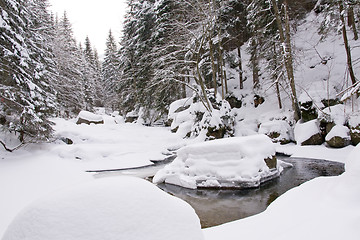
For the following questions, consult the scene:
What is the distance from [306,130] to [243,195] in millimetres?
6831

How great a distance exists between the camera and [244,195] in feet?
21.1

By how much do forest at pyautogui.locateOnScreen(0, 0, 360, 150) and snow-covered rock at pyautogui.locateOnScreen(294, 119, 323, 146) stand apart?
868 millimetres

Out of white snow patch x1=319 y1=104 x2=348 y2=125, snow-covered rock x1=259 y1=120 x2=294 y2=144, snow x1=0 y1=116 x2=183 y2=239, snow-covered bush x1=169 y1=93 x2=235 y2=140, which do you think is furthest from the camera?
snow-covered bush x1=169 y1=93 x2=235 y2=140

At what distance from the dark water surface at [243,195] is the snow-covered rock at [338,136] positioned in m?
1.58

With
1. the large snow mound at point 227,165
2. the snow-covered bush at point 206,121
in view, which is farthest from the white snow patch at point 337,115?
the snow-covered bush at point 206,121

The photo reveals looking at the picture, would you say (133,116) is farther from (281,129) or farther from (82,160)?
(281,129)

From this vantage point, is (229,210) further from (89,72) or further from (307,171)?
(89,72)

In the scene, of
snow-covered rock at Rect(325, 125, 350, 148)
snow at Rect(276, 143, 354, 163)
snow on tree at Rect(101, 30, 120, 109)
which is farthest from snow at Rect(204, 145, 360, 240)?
snow on tree at Rect(101, 30, 120, 109)

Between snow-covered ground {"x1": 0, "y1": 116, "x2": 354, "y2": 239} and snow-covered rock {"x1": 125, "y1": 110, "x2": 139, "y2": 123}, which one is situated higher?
snow-covered rock {"x1": 125, "y1": 110, "x2": 139, "y2": 123}

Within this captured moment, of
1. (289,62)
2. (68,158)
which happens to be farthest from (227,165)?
(68,158)

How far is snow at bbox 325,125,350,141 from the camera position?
944 centimetres

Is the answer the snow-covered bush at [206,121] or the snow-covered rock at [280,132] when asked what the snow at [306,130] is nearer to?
the snow-covered rock at [280,132]

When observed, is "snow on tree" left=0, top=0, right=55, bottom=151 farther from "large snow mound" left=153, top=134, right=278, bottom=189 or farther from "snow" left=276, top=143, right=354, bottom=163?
"snow" left=276, top=143, right=354, bottom=163

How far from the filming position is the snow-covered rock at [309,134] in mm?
10750
